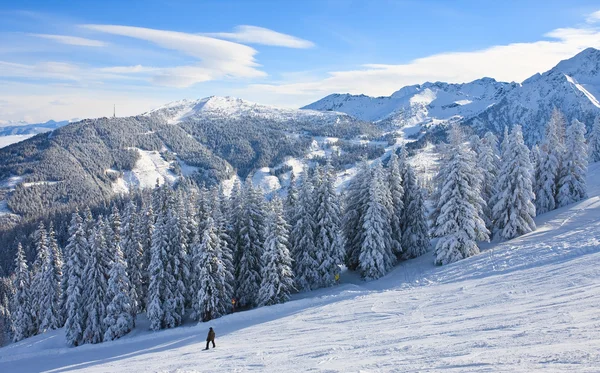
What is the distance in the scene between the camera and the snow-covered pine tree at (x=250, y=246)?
37562 millimetres

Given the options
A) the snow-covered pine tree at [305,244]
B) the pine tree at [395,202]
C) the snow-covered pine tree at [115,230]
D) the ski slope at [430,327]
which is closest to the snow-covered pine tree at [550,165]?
the ski slope at [430,327]

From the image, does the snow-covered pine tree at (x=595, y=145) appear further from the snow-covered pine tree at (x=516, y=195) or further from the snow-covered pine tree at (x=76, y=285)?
the snow-covered pine tree at (x=76, y=285)

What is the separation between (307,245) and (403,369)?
26.9m

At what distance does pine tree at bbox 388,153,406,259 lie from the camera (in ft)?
132

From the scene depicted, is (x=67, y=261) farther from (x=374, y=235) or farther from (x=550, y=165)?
(x=550, y=165)

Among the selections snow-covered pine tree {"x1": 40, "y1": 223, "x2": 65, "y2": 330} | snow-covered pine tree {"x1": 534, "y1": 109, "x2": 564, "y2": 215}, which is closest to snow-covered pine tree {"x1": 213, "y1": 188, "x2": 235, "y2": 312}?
snow-covered pine tree {"x1": 40, "y1": 223, "x2": 65, "y2": 330}

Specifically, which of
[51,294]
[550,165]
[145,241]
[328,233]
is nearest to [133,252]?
[145,241]

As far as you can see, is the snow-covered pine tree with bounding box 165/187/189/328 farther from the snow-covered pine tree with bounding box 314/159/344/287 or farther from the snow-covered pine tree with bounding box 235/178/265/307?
the snow-covered pine tree with bounding box 314/159/344/287

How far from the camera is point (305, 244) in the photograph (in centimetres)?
3844

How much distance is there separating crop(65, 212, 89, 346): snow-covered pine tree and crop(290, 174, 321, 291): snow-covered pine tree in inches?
849

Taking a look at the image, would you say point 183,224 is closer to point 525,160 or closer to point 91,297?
point 91,297

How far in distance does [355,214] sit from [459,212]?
11.0 m

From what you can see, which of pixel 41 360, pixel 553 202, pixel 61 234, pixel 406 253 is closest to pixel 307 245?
pixel 406 253

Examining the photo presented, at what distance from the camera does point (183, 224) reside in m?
37.3
